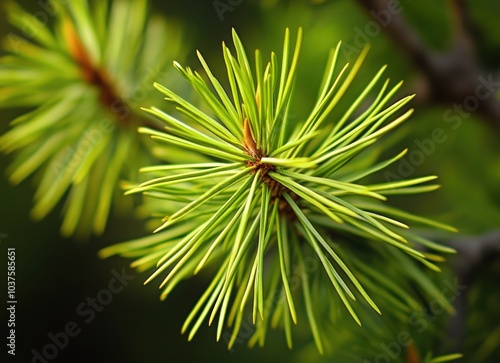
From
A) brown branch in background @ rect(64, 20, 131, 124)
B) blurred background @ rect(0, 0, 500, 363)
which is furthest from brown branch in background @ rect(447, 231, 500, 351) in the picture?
brown branch in background @ rect(64, 20, 131, 124)

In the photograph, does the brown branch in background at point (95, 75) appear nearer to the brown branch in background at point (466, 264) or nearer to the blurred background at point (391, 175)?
the blurred background at point (391, 175)

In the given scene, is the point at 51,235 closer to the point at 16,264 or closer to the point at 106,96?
the point at 16,264

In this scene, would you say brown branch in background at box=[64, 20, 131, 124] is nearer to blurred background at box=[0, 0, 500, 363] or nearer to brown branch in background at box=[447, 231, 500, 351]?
blurred background at box=[0, 0, 500, 363]

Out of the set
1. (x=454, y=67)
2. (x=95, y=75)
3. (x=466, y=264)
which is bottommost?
(x=466, y=264)

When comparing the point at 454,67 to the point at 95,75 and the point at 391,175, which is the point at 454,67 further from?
the point at 95,75

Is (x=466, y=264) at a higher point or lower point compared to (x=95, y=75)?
lower

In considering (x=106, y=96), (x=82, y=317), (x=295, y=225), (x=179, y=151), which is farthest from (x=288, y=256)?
(x=82, y=317)

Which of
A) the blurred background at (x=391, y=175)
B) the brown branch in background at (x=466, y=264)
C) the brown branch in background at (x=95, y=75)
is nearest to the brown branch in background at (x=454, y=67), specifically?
the blurred background at (x=391, y=175)

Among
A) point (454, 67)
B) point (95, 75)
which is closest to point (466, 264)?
point (454, 67)
